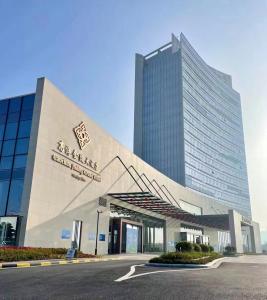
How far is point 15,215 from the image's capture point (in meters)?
26.3

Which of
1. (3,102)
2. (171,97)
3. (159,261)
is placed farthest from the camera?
(171,97)

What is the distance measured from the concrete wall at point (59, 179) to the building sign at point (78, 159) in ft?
0.79

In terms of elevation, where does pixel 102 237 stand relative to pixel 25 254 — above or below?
above

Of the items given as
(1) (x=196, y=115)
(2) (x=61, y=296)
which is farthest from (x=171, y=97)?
(2) (x=61, y=296)

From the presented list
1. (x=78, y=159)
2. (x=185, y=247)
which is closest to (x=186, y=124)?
(x=78, y=159)

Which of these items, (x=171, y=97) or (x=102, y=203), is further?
(x=171, y=97)

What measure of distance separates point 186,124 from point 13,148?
94.6m

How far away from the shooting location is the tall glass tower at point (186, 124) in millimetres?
117312

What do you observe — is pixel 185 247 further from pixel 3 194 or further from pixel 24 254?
pixel 3 194

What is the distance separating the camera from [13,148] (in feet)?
97.8

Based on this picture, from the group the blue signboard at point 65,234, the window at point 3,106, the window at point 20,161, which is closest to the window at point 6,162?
the window at point 20,161

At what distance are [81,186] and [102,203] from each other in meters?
5.54

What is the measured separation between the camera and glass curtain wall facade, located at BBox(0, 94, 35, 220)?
90.7 ft

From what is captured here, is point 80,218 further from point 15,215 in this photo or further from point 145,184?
point 145,184
